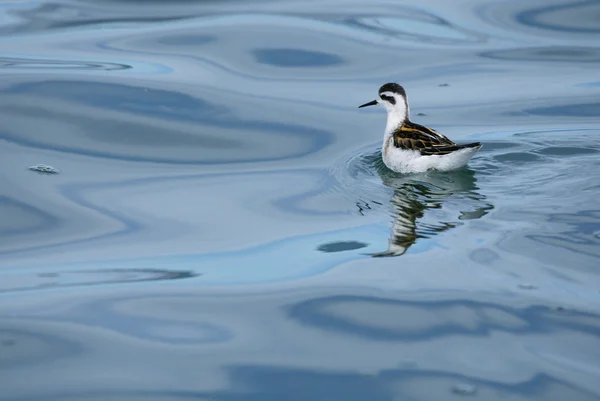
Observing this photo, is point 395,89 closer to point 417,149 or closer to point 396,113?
point 396,113

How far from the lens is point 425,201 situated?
324 inches

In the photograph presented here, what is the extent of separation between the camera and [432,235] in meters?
7.18

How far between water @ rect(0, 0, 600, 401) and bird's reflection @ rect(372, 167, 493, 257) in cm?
3

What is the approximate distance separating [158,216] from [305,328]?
2396mm

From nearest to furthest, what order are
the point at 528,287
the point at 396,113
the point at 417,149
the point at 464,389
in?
the point at 464,389 → the point at 528,287 → the point at 417,149 → the point at 396,113

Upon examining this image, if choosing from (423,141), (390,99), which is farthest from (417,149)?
(390,99)

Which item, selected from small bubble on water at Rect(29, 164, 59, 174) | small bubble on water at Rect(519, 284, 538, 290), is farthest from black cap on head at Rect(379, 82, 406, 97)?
small bubble on water at Rect(519, 284, 538, 290)

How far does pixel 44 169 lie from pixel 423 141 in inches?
143

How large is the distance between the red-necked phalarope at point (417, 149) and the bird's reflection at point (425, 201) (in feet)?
0.33

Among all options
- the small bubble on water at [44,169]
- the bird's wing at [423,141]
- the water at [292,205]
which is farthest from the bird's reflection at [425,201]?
the small bubble on water at [44,169]

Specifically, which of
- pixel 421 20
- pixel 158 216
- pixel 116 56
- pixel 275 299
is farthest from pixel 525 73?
pixel 275 299

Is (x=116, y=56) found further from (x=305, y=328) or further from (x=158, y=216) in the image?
(x=305, y=328)

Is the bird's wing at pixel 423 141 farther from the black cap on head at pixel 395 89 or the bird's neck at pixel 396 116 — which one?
the black cap on head at pixel 395 89

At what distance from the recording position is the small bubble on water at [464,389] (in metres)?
5.07
